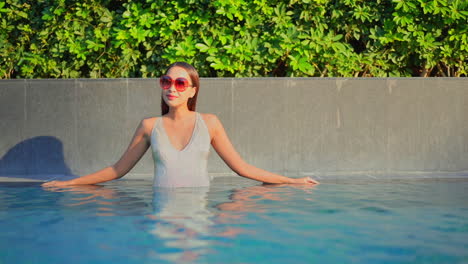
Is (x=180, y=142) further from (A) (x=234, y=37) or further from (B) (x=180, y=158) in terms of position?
(A) (x=234, y=37)

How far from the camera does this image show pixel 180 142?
6609mm

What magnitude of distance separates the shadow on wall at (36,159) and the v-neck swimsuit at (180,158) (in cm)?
375

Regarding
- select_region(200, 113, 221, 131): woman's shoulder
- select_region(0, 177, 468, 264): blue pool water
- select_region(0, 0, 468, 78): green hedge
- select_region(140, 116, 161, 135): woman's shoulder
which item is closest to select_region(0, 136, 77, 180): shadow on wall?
select_region(0, 0, 468, 78): green hedge

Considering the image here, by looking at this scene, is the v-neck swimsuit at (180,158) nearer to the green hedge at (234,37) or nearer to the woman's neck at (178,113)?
the woman's neck at (178,113)

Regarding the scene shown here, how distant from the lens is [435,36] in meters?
10.4

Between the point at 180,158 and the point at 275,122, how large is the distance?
147 inches

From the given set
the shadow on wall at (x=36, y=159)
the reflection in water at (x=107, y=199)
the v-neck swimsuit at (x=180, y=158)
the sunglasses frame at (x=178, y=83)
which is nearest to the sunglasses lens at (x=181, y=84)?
the sunglasses frame at (x=178, y=83)

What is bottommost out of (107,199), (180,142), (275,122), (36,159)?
(107,199)

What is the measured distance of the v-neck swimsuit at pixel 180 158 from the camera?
6512 mm

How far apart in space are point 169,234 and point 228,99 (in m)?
5.39

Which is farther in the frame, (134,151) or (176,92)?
(134,151)

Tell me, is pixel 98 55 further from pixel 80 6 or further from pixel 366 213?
pixel 366 213

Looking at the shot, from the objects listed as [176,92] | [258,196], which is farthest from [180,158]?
[258,196]

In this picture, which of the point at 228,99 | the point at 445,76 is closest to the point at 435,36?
the point at 445,76
